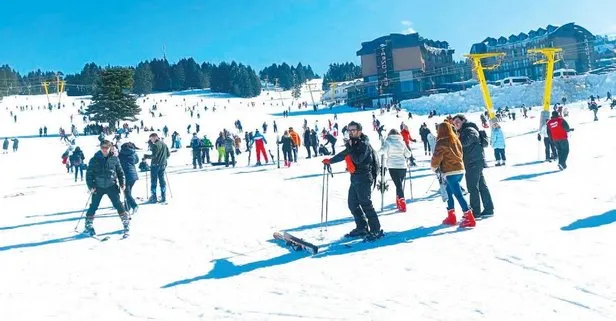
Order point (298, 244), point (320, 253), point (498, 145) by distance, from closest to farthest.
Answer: point (320, 253)
point (298, 244)
point (498, 145)

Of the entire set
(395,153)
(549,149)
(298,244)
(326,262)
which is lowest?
(326,262)

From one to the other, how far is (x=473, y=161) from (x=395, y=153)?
1440mm

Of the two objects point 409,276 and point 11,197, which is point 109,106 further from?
point 409,276

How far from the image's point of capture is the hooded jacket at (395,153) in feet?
26.1

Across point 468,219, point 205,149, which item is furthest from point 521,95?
point 468,219

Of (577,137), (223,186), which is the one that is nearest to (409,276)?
(223,186)

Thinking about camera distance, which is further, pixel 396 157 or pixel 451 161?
pixel 396 157

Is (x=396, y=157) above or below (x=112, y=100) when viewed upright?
below

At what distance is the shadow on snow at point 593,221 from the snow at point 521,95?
54473 mm

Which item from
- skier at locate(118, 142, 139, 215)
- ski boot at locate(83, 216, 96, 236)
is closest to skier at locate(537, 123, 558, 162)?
skier at locate(118, 142, 139, 215)

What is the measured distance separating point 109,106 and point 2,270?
5347 centimetres

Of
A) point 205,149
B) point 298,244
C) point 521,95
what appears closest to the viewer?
point 298,244

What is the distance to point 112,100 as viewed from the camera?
55.9m

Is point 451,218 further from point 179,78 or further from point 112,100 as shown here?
point 179,78
